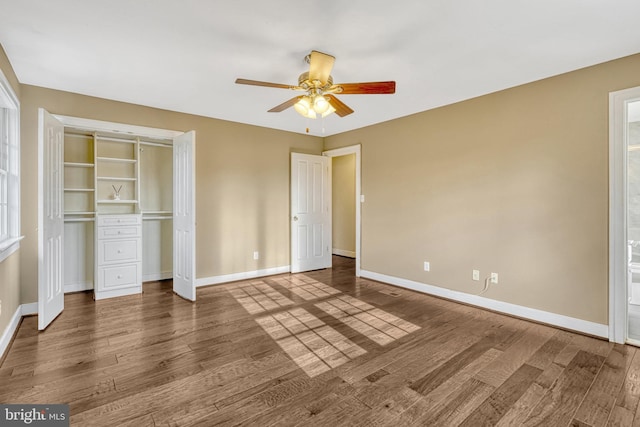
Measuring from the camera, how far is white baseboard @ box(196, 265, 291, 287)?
4.46 m

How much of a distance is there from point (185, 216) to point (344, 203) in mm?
3892

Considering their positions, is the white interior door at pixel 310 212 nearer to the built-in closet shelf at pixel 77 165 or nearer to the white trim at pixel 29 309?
the built-in closet shelf at pixel 77 165

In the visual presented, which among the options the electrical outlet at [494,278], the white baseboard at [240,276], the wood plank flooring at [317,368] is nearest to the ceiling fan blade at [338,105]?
the wood plank flooring at [317,368]

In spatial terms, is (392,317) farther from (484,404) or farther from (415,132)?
(415,132)

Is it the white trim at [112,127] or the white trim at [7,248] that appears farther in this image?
the white trim at [112,127]

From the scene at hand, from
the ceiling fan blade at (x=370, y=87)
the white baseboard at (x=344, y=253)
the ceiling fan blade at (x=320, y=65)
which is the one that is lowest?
the white baseboard at (x=344, y=253)

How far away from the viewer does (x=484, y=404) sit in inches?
74.2

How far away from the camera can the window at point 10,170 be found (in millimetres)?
2762

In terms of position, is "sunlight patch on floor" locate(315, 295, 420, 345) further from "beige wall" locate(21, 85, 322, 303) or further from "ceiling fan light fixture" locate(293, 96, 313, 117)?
"ceiling fan light fixture" locate(293, 96, 313, 117)

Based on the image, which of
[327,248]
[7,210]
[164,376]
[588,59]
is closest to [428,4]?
[588,59]

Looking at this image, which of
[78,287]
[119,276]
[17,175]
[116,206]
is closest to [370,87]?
[17,175]

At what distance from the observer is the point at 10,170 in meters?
2.91

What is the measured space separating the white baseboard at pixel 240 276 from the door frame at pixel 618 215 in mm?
4088

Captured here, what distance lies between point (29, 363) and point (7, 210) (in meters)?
1.49
